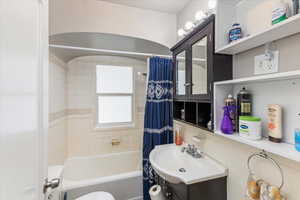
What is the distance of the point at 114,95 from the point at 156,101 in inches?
41.7

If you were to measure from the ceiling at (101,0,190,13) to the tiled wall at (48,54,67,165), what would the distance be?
1039mm

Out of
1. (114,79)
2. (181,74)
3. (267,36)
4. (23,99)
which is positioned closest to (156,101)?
(181,74)

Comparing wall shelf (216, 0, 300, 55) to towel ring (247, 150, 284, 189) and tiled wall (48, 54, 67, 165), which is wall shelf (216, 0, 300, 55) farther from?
tiled wall (48, 54, 67, 165)

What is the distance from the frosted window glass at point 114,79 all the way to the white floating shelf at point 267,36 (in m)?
1.87

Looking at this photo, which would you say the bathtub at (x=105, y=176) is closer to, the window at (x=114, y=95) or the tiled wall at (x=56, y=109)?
the tiled wall at (x=56, y=109)

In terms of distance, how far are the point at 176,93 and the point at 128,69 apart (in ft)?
4.27

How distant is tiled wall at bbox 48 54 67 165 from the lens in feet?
5.34

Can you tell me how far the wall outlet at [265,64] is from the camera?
0.80m

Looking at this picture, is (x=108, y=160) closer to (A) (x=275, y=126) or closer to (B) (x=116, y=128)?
(B) (x=116, y=128)

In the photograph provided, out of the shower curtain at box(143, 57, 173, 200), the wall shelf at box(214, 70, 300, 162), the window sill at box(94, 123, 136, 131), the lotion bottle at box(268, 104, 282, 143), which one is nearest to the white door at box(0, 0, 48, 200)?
the wall shelf at box(214, 70, 300, 162)

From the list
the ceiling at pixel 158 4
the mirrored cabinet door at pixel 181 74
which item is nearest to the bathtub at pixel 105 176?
the mirrored cabinet door at pixel 181 74

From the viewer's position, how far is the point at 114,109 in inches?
103

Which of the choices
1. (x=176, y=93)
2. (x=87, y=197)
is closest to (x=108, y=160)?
(x=87, y=197)

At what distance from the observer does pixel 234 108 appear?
0.97 m
